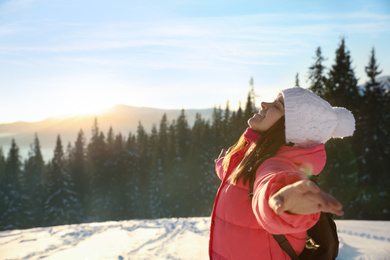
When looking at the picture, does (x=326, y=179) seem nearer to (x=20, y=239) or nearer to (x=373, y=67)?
(x=373, y=67)

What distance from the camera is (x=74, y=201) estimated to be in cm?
4231

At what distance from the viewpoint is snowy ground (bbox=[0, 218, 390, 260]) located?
4301 mm

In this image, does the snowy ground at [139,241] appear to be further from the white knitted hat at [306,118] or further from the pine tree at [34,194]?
the pine tree at [34,194]

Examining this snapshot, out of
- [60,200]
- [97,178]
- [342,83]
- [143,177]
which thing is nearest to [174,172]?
[143,177]

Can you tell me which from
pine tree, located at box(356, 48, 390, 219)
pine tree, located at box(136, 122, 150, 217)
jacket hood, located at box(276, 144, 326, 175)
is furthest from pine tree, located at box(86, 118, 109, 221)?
jacket hood, located at box(276, 144, 326, 175)

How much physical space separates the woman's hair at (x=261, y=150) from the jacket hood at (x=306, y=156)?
59 millimetres

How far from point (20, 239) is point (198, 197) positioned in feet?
130

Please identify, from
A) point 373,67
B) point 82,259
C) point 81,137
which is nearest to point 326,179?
point 373,67

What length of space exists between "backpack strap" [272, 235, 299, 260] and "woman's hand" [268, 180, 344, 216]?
2.01ft

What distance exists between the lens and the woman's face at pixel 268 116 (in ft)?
6.93

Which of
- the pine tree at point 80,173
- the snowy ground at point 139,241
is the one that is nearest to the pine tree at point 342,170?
the snowy ground at point 139,241

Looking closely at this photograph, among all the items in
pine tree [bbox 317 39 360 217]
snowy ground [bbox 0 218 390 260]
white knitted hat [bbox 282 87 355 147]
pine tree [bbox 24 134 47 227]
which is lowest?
pine tree [bbox 24 134 47 227]

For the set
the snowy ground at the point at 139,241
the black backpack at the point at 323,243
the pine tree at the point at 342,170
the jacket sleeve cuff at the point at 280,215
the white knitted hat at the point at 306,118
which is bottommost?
the pine tree at the point at 342,170

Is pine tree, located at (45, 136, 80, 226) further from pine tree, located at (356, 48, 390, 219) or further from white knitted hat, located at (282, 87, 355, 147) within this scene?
white knitted hat, located at (282, 87, 355, 147)
